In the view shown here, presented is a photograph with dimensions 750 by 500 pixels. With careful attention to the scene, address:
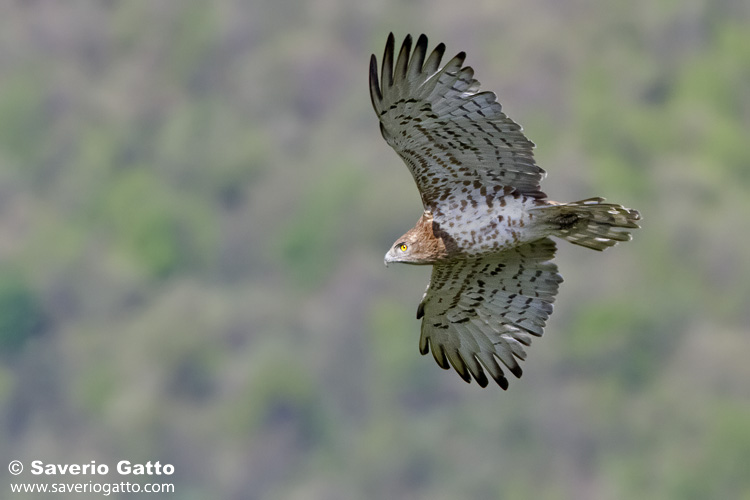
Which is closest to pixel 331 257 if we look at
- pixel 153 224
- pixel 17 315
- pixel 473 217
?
pixel 153 224

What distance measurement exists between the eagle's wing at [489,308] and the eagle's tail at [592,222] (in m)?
0.48

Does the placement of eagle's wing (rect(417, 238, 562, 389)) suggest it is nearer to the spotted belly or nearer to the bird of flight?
the bird of flight

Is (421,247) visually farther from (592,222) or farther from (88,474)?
(88,474)

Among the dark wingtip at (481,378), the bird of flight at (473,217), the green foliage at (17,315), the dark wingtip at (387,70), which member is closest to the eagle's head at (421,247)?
the bird of flight at (473,217)

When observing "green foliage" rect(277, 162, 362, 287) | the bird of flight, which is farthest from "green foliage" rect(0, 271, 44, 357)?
the bird of flight

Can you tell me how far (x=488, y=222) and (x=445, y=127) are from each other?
32.7 inches

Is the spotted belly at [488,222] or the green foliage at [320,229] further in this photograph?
the green foliage at [320,229]

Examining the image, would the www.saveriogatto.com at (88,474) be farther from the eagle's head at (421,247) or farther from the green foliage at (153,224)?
the eagle's head at (421,247)

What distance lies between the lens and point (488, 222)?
11258 millimetres

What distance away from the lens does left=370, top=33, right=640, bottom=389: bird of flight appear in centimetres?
1062

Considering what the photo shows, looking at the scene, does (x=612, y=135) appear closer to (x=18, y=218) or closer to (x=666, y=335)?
(x=666, y=335)

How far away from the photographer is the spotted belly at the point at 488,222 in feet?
36.6

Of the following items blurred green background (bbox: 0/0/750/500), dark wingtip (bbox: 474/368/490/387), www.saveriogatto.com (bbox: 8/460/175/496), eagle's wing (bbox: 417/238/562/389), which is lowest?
dark wingtip (bbox: 474/368/490/387)

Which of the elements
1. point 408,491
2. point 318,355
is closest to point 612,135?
point 318,355
